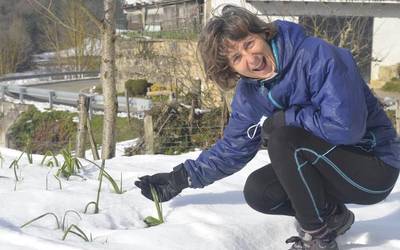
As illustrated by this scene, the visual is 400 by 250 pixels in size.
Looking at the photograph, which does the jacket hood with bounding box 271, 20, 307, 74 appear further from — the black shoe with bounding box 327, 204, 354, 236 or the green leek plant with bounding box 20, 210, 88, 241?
the green leek plant with bounding box 20, 210, 88, 241

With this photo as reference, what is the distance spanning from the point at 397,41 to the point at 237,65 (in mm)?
19777

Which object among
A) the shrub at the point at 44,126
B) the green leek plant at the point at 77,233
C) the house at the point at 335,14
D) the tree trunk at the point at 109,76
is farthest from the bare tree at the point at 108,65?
the shrub at the point at 44,126

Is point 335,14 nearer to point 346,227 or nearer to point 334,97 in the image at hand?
point 346,227

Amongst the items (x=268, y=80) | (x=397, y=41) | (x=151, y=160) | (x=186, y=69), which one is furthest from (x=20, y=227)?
(x=397, y=41)

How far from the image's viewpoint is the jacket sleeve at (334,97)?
6.91ft

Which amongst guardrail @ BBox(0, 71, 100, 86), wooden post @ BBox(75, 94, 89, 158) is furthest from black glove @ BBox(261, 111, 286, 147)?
guardrail @ BBox(0, 71, 100, 86)

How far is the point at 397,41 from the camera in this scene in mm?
20656

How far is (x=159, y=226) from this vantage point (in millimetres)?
2605

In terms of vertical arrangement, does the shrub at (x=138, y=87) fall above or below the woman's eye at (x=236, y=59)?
below

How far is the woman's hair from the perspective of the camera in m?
2.18

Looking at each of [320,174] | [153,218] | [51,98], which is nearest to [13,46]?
[51,98]

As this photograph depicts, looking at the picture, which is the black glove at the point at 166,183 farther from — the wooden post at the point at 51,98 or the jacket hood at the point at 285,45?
the wooden post at the point at 51,98

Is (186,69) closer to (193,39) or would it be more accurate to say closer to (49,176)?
(193,39)

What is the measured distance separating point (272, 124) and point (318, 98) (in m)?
0.25
